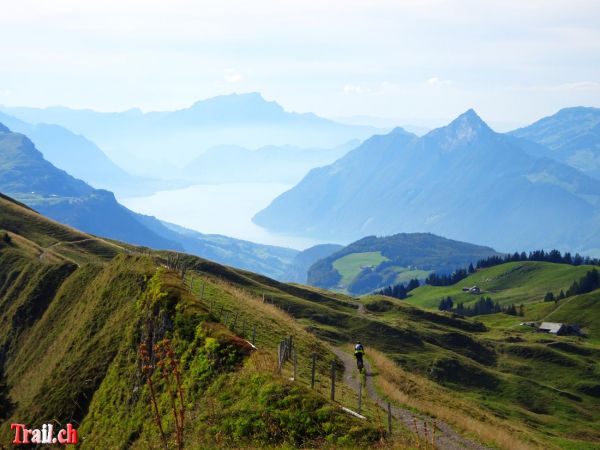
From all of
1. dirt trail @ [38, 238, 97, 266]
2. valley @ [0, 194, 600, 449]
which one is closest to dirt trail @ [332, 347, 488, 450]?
valley @ [0, 194, 600, 449]

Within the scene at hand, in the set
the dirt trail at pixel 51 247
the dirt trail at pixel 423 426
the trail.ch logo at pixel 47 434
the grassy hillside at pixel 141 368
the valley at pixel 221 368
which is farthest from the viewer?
the dirt trail at pixel 51 247

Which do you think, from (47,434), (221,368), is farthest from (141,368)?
(47,434)

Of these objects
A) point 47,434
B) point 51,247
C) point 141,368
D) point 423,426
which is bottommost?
point 47,434

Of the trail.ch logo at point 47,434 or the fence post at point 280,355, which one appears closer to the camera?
the trail.ch logo at point 47,434

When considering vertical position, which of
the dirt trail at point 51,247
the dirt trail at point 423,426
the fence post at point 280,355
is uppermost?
the dirt trail at point 51,247

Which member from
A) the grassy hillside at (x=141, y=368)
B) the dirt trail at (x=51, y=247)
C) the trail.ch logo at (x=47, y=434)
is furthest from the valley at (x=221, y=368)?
the trail.ch logo at (x=47, y=434)

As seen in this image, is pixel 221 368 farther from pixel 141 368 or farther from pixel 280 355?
pixel 141 368

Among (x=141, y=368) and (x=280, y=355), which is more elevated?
(x=280, y=355)

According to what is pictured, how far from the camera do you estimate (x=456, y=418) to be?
2004 inches

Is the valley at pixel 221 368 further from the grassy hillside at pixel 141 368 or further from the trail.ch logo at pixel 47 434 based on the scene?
the trail.ch logo at pixel 47 434

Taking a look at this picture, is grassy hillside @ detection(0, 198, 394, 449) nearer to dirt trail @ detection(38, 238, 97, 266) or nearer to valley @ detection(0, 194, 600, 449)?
valley @ detection(0, 194, 600, 449)

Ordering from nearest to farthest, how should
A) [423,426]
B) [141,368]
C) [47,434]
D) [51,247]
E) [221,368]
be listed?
[47,434], [221,368], [423,426], [141,368], [51,247]

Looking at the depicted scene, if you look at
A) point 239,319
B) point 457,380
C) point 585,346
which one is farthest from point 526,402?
point 239,319

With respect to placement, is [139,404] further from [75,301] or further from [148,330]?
[75,301]
